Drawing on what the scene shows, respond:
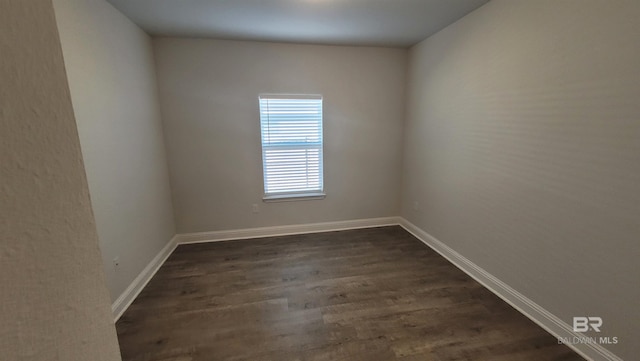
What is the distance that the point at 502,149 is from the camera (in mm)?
2258

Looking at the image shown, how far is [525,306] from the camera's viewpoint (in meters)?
2.11

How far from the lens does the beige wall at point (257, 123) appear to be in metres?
3.17

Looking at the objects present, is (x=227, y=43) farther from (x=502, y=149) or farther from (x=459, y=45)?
(x=502, y=149)

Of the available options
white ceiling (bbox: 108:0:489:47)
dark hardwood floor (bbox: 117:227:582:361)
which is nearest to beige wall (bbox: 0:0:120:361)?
dark hardwood floor (bbox: 117:227:582:361)

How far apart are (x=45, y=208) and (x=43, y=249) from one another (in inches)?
2.5

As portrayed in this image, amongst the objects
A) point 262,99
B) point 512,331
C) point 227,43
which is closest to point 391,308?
point 512,331

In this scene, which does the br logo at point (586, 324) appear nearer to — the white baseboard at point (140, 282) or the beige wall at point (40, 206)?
the beige wall at point (40, 206)

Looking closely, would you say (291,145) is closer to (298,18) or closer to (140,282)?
(298,18)

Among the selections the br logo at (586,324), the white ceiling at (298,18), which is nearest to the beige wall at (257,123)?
the white ceiling at (298,18)

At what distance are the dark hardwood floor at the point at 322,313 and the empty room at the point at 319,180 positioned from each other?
0.02 metres

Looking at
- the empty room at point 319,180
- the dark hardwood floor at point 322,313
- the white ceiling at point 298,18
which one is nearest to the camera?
the empty room at point 319,180

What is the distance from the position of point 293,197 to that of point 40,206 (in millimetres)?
3247

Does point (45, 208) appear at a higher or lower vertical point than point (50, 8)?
lower

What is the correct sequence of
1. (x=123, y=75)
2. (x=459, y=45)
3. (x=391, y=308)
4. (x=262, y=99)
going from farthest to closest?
(x=262, y=99)
(x=459, y=45)
(x=123, y=75)
(x=391, y=308)
